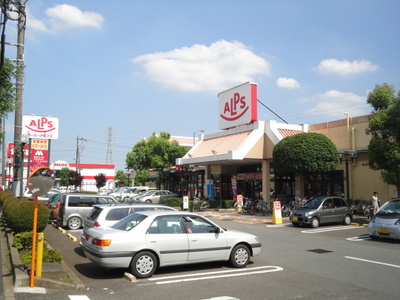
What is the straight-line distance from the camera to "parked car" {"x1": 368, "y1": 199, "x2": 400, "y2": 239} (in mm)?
13477

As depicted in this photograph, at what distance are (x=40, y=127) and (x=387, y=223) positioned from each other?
21768 millimetres

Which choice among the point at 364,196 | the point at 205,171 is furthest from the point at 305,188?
the point at 205,171

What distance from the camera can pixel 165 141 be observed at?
138 ft

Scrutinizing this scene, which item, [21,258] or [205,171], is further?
[205,171]

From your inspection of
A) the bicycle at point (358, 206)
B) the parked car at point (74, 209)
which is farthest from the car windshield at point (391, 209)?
the parked car at point (74, 209)

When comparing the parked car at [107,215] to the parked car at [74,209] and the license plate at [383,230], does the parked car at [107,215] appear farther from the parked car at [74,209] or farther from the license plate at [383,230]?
the license plate at [383,230]

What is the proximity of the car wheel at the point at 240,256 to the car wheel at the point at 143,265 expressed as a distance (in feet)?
6.81

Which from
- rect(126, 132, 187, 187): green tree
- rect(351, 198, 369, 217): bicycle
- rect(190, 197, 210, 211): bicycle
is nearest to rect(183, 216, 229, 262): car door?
rect(351, 198, 369, 217): bicycle

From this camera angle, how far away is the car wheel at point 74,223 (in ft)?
53.6

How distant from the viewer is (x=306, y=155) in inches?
838

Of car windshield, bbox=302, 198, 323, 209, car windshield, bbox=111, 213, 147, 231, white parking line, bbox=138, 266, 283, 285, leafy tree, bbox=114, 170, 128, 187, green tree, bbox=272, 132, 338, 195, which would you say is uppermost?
green tree, bbox=272, 132, 338, 195

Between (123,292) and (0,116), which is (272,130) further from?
→ (123,292)

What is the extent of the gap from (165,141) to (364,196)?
958 inches

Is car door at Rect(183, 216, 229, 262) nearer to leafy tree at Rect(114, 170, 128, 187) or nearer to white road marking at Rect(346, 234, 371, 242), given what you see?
white road marking at Rect(346, 234, 371, 242)
